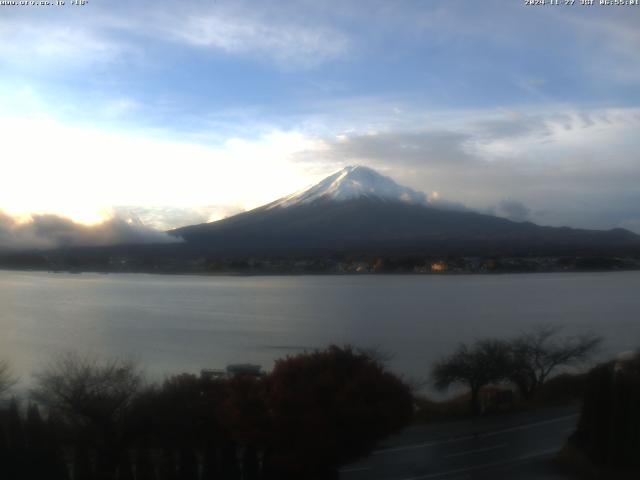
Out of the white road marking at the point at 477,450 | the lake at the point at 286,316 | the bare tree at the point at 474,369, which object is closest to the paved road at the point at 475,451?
the white road marking at the point at 477,450

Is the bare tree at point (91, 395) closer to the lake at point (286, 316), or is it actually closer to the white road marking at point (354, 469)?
the white road marking at point (354, 469)

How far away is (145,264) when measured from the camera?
3853 cm

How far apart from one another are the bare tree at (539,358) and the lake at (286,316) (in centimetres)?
128

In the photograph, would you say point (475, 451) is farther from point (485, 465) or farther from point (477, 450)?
point (485, 465)

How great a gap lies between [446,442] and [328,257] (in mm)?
38703

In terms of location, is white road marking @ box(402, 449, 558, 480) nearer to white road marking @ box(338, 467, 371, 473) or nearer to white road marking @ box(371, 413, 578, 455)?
white road marking @ box(338, 467, 371, 473)

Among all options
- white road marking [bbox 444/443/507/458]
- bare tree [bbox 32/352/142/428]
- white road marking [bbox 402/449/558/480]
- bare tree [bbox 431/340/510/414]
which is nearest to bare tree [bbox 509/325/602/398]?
bare tree [bbox 431/340/510/414]

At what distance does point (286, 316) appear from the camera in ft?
87.8

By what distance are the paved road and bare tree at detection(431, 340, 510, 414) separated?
194cm

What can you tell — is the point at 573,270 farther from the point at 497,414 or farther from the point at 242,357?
the point at 497,414

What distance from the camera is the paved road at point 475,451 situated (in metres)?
6.55

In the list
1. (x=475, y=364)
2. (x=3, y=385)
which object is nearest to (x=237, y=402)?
(x=3, y=385)

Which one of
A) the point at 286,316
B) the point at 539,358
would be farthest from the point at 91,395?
the point at 286,316

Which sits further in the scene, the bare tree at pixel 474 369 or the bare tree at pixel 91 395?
the bare tree at pixel 474 369
